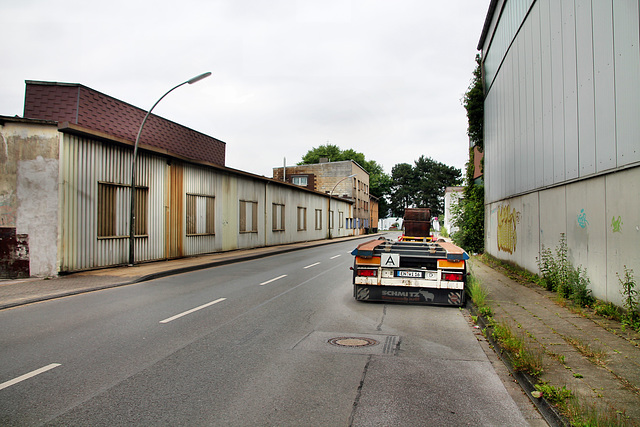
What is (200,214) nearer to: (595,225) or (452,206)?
(452,206)

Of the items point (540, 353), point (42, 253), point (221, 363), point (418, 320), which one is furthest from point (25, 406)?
point (42, 253)

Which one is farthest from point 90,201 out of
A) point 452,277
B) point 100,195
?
point 452,277

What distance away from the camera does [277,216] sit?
33.1m

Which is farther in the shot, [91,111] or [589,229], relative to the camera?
[91,111]

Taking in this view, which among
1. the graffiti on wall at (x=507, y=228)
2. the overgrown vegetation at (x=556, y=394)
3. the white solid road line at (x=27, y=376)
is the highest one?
the graffiti on wall at (x=507, y=228)

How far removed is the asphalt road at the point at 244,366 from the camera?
3734 millimetres

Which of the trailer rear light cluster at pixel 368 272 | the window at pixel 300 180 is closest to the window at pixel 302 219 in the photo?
the window at pixel 300 180

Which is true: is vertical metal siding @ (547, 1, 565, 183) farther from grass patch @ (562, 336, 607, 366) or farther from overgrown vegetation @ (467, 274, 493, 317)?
grass patch @ (562, 336, 607, 366)

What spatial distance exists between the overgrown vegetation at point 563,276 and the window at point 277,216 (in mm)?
22137

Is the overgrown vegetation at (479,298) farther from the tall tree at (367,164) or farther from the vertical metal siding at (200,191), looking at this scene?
the tall tree at (367,164)

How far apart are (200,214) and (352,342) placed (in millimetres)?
16858

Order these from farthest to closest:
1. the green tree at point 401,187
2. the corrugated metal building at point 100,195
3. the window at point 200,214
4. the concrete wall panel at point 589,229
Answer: the green tree at point 401,187
the window at point 200,214
the corrugated metal building at point 100,195
the concrete wall panel at point 589,229

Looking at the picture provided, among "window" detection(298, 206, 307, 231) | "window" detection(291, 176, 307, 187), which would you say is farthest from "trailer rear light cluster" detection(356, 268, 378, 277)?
"window" detection(291, 176, 307, 187)

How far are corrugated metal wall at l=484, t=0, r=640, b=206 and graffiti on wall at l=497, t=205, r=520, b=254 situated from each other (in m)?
0.76
